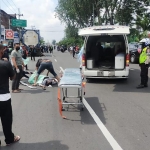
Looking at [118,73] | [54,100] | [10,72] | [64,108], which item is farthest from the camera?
[118,73]

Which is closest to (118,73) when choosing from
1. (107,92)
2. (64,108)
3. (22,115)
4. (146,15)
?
(107,92)

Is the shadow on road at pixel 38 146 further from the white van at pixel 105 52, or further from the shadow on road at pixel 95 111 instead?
the white van at pixel 105 52

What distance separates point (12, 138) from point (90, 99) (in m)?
3.65

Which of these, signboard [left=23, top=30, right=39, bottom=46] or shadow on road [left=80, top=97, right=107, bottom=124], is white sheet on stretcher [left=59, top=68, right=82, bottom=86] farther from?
signboard [left=23, top=30, right=39, bottom=46]

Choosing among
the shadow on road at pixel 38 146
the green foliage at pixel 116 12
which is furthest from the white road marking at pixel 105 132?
the green foliage at pixel 116 12

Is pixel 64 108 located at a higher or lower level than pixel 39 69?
lower

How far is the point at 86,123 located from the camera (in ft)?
17.1

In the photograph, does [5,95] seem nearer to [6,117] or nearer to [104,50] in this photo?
[6,117]

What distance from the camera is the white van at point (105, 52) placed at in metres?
9.15

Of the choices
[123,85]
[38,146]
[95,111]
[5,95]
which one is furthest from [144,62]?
[5,95]

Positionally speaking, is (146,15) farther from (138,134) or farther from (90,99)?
Answer: (138,134)

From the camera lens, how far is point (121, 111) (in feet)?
20.0

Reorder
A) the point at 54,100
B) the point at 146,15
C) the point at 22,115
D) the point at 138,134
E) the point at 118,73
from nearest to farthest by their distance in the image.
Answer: the point at 138,134 < the point at 22,115 < the point at 54,100 < the point at 118,73 < the point at 146,15

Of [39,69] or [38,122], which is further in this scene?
[39,69]
